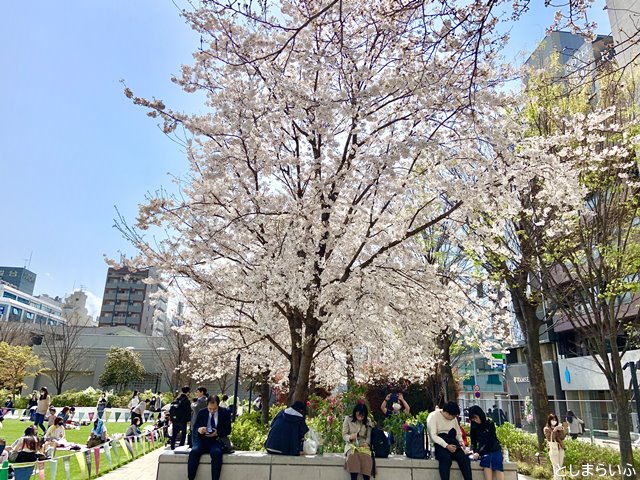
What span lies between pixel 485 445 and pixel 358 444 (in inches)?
79.6

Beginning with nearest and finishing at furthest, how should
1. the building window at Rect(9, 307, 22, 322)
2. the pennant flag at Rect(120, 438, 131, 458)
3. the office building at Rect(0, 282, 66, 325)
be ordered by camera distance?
the pennant flag at Rect(120, 438, 131, 458)
the office building at Rect(0, 282, 66, 325)
the building window at Rect(9, 307, 22, 322)

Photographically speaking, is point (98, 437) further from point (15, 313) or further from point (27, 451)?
point (15, 313)

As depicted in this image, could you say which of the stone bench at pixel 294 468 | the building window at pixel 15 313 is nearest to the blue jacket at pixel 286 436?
the stone bench at pixel 294 468

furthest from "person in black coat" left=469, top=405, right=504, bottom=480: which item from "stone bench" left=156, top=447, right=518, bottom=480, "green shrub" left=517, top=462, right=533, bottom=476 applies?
"green shrub" left=517, top=462, right=533, bottom=476

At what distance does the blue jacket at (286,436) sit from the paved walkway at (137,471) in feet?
12.9

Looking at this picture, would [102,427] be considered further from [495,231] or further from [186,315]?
[495,231]

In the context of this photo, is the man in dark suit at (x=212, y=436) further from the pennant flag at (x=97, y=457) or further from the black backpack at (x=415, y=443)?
the pennant flag at (x=97, y=457)

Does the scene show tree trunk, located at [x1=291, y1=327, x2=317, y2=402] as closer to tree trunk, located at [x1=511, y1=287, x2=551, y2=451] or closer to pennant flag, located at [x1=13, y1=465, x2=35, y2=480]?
pennant flag, located at [x1=13, y1=465, x2=35, y2=480]

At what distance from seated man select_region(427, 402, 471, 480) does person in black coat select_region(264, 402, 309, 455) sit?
6.64 ft

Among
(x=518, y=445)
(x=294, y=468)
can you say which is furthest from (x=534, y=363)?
(x=294, y=468)

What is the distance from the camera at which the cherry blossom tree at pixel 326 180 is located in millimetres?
7250

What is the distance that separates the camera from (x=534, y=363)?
1200 cm

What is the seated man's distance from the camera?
657 cm

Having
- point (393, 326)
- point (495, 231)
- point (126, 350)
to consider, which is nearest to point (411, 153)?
point (495, 231)
